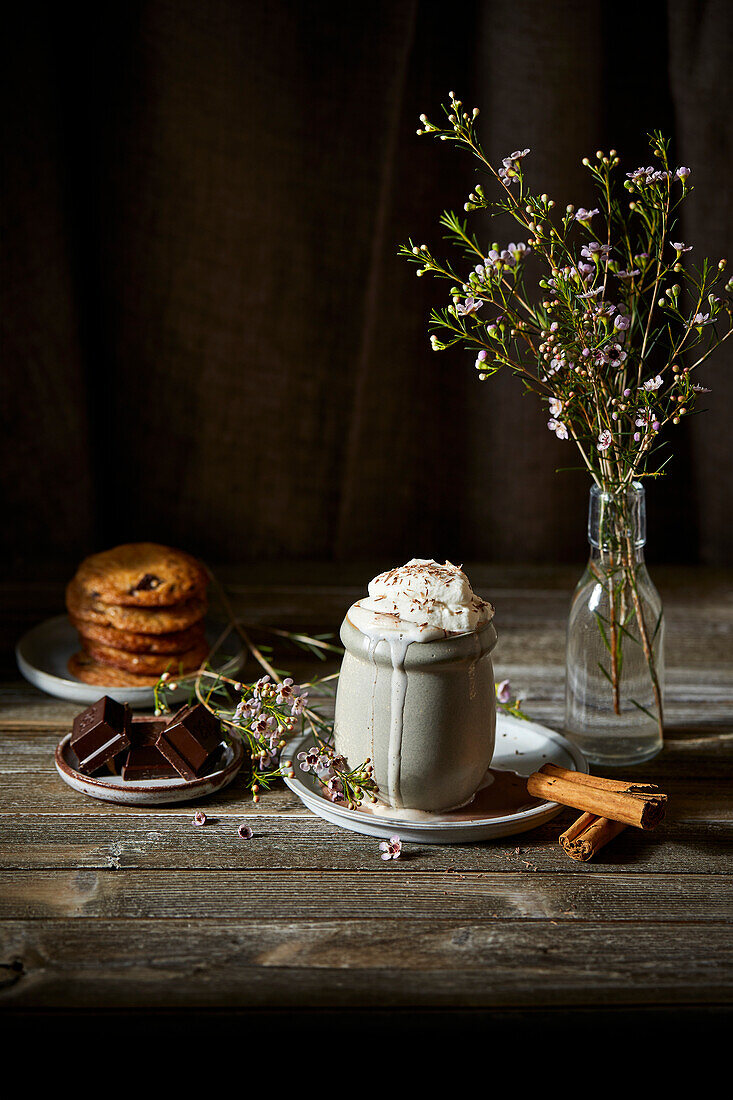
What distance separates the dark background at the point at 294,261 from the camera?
1.64m

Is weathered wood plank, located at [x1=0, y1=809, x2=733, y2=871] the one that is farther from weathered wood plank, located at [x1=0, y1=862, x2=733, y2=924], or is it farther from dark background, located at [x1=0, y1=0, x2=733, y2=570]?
dark background, located at [x1=0, y1=0, x2=733, y2=570]

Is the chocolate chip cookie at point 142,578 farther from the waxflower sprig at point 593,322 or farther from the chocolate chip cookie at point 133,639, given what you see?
the waxflower sprig at point 593,322

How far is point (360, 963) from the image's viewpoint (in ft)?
2.32

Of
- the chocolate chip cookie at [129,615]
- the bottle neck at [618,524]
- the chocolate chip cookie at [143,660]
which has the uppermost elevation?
the bottle neck at [618,524]

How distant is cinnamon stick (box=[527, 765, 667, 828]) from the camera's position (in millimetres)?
839

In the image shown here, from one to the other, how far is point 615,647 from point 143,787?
475 mm

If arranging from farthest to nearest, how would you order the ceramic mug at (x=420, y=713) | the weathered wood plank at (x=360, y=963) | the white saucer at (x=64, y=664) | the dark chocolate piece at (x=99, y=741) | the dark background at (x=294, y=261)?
1. the dark background at (x=294, y=261)
2. the white saucer at (x=64, y=664)
3. the dark chocolate piece at (x=99, y=741)
4. the ceramic mug at (x=420, y=713)
5. the weathered wood plank at (x=360, y=963)

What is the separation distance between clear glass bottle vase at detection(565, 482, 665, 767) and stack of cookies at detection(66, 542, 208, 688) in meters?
0.47

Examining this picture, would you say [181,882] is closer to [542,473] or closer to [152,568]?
[152,568]

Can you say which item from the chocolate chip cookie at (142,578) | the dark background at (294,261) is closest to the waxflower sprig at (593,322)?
the chocolate chip cookie at (142,578)

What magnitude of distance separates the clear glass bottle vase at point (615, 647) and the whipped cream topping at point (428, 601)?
0.56 feet

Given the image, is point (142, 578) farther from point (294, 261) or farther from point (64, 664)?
point (294, 261)

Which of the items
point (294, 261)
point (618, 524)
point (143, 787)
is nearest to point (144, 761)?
point (143, 787)

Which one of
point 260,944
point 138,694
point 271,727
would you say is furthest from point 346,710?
point 138,694
